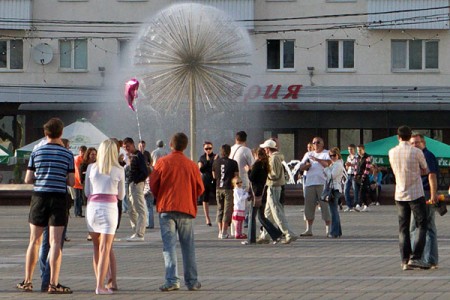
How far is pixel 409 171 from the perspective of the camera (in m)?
16.1

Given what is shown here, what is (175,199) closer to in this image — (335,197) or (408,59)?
(335,197)

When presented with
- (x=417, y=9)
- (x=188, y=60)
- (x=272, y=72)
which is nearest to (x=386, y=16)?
(x=417, y=9)

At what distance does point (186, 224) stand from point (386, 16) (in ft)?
128

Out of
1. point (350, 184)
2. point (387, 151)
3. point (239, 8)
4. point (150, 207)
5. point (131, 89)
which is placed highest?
point (239, 8)

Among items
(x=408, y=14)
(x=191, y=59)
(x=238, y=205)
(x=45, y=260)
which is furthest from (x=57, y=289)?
(x=408, y=14)

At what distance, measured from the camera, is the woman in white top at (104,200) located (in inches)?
536

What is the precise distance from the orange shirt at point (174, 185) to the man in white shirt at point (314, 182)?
914 centimetres

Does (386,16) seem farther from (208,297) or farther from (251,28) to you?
(208,297)

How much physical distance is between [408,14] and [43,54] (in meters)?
15.0

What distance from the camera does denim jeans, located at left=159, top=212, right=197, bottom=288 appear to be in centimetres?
1385

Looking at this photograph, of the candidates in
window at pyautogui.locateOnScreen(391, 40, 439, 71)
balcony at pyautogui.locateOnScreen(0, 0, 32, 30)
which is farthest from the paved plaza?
balcony at pyautogui.locateOnScreen(0, 0, 32, 30)

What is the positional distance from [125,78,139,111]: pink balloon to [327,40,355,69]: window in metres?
13.8

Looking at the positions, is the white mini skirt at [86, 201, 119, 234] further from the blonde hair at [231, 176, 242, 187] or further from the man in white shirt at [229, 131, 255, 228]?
the man in white shirt at [229, 131, 255, 228]

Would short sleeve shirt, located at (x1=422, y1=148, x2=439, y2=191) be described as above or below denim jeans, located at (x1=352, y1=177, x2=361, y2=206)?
above
